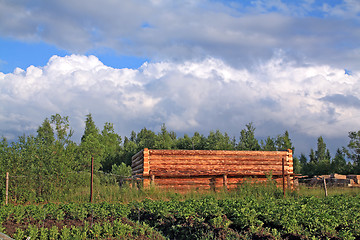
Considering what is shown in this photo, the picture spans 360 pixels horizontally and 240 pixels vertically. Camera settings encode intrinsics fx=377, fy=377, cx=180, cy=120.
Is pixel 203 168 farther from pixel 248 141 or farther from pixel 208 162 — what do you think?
pixel 248 141

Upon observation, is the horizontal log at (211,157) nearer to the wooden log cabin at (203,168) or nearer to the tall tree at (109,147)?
the wooden log cabin at (203,168)

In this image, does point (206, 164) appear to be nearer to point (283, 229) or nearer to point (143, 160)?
point (143, 160)

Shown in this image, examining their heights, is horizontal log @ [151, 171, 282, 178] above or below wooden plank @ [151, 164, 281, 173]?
below

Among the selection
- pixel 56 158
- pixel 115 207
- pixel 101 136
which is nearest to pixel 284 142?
pixel 101 136

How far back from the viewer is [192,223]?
28.7ft

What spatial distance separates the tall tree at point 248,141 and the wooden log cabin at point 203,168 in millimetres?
28721

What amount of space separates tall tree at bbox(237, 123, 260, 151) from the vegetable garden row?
4013 centimetres

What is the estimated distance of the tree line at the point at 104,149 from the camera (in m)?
16.3

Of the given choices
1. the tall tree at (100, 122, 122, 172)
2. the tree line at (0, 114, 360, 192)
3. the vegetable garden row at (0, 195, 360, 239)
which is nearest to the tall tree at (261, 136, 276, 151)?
the tree line at (0, 114, 360, 192)

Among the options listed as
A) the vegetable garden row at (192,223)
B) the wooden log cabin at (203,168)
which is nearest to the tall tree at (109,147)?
the wooden log cabin at (203,168)

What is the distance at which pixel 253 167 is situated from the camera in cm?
2133

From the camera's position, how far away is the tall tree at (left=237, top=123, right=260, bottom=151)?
5038 cm

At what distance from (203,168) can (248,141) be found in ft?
102

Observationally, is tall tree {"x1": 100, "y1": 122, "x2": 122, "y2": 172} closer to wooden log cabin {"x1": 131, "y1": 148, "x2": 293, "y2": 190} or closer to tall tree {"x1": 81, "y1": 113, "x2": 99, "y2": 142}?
tall tree {"x1": 81, "y1": 113, "x2": 99, "y2": 142}
